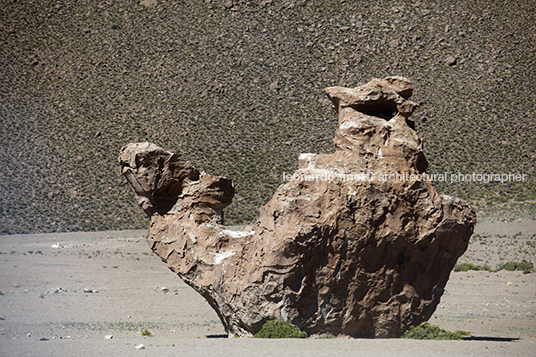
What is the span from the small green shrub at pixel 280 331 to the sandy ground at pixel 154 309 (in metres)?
0.40

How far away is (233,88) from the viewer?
4816 cm

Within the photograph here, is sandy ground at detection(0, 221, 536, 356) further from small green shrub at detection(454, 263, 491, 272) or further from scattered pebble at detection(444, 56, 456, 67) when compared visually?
scattered pebble at detection(444, 56, 456, 67)

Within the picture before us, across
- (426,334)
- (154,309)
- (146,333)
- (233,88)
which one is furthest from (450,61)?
(146,333)

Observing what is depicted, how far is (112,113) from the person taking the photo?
46.8m

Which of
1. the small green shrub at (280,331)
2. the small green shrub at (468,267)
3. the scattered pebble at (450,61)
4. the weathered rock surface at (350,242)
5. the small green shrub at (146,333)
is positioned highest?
the scattered pebble at (450,61)

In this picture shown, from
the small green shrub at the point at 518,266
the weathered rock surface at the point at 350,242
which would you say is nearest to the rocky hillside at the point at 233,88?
the small green shrub at the point at 518,266

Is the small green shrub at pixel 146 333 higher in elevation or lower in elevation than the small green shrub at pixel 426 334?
lower

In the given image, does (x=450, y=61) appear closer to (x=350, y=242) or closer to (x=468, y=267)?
(x=468, y=267)

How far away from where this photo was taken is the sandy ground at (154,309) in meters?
10.7

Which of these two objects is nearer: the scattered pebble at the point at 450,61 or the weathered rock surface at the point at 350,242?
the weathered rock surface at the point at 350,242

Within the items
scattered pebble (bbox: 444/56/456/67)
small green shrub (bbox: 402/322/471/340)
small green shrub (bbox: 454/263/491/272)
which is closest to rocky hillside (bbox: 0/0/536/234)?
scattered pebble (bbox: 444/56/456/67)

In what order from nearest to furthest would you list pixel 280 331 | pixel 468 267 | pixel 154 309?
pixel 280 331 < pixel 154 309 < pixel 468 267

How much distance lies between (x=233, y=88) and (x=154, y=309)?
3191 cm

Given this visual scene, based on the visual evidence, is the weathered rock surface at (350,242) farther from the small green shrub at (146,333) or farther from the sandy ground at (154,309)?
the small green shrub at (146,333)
